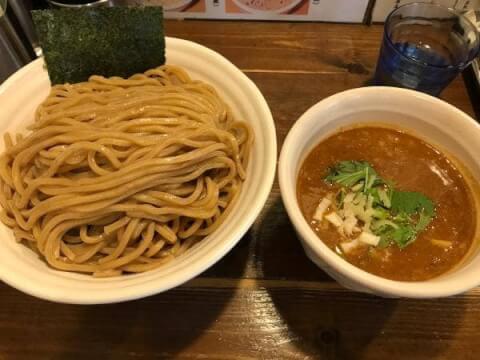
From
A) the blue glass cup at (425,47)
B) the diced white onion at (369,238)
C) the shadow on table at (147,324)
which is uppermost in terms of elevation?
the blue glass cup at (425,47)

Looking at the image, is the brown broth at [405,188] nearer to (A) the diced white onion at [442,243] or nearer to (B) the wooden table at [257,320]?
(A) the diced white onion at [442,243]

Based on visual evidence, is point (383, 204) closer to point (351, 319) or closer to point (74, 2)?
point (351, 319)

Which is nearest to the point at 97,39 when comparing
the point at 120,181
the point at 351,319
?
the point at 120,181

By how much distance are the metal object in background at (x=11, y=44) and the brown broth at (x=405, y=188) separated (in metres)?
1.28

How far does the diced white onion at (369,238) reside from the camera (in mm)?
1128

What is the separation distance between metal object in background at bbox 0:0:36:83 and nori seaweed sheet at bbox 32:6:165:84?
536 millimetres

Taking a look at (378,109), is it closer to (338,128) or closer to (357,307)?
(338,128)

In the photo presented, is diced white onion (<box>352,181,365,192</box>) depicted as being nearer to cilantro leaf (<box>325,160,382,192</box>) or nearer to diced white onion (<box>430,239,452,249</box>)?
cilantro leaf (<box>325,160,382,192</box>)

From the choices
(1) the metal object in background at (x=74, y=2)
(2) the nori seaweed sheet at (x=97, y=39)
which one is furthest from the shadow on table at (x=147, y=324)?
(1) the metal object in background at (x=74, y=2)

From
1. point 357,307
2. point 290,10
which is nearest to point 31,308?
point 357,307

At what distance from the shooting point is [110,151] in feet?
3.69

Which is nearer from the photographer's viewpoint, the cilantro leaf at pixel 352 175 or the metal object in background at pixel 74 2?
the cilantro leaf at pixel 352 175

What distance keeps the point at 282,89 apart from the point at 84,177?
0.92 m

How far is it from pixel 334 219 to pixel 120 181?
556mm
